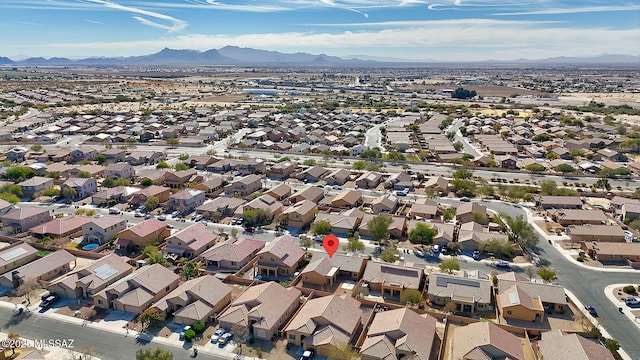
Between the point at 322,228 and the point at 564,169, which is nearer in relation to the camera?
the point at 322,228

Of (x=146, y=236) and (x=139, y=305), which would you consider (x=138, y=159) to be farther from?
(x=139, y=305)

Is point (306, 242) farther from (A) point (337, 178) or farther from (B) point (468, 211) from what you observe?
(A) point (337, 178)

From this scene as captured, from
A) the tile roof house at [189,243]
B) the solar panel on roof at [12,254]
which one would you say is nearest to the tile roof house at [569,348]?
the tile roof house at [189,243]

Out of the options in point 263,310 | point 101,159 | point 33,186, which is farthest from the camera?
point 101,159

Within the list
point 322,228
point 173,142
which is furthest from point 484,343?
point 173,142

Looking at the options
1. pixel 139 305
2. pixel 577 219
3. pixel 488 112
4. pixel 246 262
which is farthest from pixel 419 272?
pixel 488 112

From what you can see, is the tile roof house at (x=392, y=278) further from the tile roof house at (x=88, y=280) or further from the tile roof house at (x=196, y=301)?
the tile roof house at (x=88, y=280)

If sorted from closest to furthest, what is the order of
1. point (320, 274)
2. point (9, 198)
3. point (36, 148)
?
point (320, 274) → point (9, 198) → point (36, 148)
